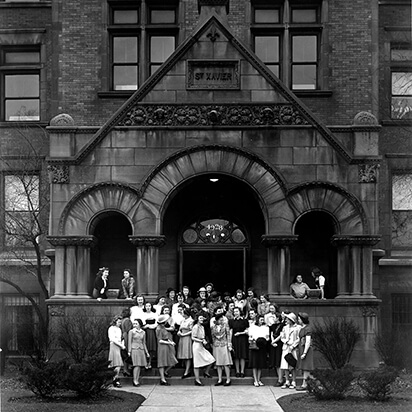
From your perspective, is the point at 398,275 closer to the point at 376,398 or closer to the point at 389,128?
the point at 389,128

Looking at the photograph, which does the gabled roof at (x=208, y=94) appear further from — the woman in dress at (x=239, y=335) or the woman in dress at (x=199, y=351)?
the woman in dress at (x=199, y=351)

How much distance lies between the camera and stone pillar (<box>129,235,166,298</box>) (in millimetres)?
26250

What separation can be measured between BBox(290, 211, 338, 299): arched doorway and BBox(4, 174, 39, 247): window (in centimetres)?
828

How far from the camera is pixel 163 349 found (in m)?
23.7

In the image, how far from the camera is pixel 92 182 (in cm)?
2688

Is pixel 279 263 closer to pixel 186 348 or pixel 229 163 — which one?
pixel 229 163

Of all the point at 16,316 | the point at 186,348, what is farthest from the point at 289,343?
the point at 16,316

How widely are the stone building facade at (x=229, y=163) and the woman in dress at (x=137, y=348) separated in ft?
8.98

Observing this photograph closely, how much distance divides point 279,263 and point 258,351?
11.8 feet

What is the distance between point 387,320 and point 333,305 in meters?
5.92

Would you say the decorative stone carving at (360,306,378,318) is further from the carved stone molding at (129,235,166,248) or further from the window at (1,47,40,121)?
the window at (1,47,40,121)

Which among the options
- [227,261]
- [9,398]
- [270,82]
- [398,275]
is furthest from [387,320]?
[9,398]

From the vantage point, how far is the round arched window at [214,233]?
97.5ft

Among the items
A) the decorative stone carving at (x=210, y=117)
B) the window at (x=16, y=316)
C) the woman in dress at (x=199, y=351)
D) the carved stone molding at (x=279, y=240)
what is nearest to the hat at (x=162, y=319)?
the woman in dress at (x=199, y=351)
